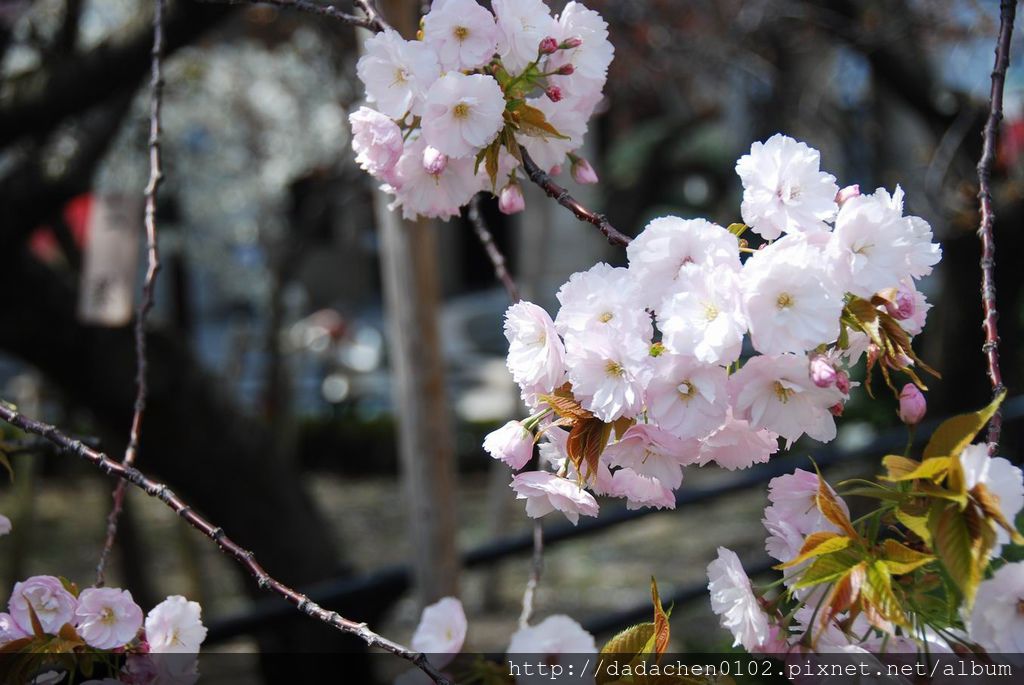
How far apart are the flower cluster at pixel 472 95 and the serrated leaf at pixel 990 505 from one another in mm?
400

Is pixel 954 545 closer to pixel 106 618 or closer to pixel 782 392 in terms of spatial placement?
pixel 782 392

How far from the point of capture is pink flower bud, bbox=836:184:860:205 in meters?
0.72

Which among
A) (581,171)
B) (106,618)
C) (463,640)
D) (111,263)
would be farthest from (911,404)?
(111,263)

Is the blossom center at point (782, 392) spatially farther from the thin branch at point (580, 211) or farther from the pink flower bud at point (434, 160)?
the pink flower bud at point (434, 160)

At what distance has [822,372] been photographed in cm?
63

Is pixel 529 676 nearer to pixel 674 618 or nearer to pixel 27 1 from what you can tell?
pixel 27 1

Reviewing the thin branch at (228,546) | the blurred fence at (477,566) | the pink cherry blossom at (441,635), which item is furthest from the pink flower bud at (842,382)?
the blurred fence at (477,566)

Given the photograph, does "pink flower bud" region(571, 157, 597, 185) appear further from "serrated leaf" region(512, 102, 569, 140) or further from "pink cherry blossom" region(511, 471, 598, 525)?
"pink cherry blossom" region(511, 471, 598, 525)

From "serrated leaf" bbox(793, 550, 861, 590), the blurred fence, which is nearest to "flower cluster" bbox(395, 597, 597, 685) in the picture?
"serrated leaf" bbox(793, 550, 861, 590)

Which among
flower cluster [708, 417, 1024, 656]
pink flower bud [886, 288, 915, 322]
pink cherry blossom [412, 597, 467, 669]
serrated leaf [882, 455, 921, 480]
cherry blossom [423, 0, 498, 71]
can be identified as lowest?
pink cherry blossom [412, 597, 467, 669]

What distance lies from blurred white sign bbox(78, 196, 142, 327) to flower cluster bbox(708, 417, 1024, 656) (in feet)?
7.10

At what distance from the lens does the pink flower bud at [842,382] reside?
2.13ft

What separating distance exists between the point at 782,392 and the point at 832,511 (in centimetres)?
8

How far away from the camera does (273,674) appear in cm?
287
